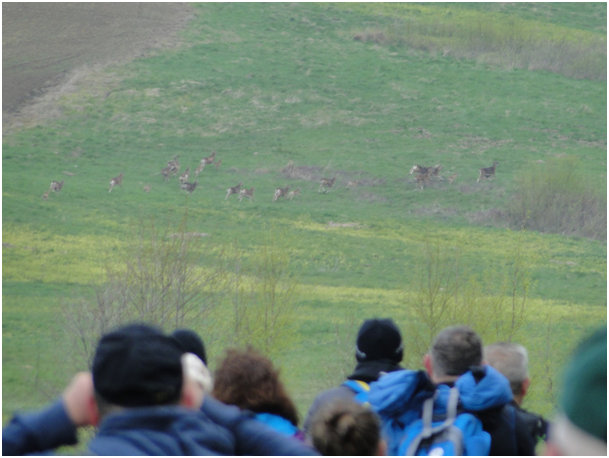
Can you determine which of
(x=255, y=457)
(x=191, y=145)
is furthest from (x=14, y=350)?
(x=255, y=457)

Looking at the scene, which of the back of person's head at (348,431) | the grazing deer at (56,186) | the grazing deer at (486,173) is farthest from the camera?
the grazing deer at (486,173)

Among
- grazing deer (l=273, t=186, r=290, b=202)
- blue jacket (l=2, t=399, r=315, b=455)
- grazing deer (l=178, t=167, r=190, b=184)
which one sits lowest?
grazing deer (l=273, t=186, r=290, b=202)

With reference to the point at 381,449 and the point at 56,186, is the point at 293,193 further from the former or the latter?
the point at 381,449

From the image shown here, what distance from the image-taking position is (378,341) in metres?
4.46

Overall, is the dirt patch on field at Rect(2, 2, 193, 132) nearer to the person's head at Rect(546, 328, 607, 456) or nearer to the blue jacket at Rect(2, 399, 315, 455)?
the blue jacket at Rect(2, 399, 315, 455)

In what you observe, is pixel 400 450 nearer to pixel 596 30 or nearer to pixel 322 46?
pixel 322 46

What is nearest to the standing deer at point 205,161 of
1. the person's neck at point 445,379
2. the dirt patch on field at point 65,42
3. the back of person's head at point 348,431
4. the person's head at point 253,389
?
the dirt patch on field at point 65,42

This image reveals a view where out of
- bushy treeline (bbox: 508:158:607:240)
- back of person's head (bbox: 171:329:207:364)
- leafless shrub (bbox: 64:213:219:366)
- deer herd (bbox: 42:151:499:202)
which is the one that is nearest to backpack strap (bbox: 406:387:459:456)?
back of person's head (bbox: 171:329:207:364)

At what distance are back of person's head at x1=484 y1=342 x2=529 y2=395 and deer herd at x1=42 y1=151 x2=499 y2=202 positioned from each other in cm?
4910

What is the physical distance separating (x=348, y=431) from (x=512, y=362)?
1638 mm

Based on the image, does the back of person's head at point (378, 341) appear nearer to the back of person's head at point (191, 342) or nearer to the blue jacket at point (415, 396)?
the blue jacket at point (415, 396)

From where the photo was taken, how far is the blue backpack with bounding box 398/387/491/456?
3.73 metres

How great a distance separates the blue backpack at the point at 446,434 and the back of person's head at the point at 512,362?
0.57 metres

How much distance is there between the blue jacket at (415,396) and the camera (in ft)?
12.3
